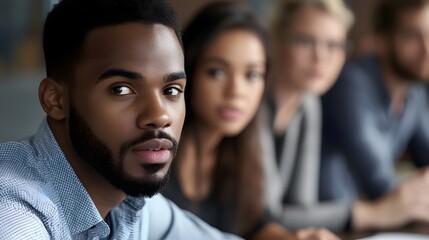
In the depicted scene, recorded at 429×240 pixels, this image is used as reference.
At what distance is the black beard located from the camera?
31 cm

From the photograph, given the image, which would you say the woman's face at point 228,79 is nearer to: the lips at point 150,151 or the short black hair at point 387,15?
the lips at point 150,151

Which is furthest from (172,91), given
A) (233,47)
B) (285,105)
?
(285,105)

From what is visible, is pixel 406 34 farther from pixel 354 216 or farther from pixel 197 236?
pixel 197 236

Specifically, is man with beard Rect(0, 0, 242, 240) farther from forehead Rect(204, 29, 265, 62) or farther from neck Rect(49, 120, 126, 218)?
forehead Rect(204, 29, 265, 62)

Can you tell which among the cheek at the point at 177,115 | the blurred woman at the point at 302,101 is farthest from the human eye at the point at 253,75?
the cheek at the point at 177,115

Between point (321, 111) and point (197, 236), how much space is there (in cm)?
35

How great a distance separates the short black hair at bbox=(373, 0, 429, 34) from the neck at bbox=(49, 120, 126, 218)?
566mm

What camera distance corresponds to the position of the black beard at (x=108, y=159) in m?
0.31

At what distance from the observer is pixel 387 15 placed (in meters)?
0.84

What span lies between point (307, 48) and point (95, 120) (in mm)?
443

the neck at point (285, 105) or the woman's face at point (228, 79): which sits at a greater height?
the woman's face at point (228, 79)

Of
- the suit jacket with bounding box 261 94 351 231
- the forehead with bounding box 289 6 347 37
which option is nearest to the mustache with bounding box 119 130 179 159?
the suit jacket with bounding box 261 94 351 231

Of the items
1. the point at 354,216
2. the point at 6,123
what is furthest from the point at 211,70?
the point at 354,216

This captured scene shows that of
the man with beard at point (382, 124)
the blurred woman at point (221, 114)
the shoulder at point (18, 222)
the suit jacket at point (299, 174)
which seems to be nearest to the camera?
the shoulder at point (18, 222)
